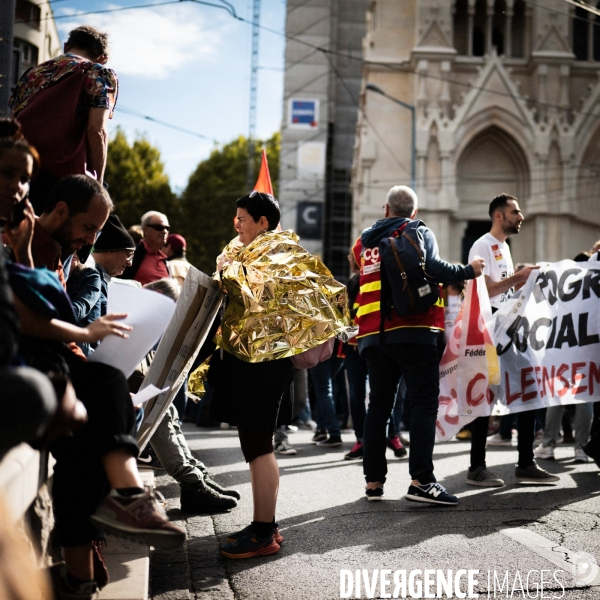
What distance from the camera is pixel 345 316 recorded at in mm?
4742

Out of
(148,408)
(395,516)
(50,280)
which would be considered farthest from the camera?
(395,516)

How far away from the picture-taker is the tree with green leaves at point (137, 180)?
50906 mm

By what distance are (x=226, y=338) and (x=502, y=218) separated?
3.39m

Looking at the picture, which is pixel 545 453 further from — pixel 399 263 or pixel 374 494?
pixel 399 263

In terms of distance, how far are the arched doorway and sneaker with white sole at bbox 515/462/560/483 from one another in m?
28.1

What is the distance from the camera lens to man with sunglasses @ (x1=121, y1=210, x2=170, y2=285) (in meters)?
8.41

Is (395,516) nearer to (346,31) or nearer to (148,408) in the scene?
(148,408)

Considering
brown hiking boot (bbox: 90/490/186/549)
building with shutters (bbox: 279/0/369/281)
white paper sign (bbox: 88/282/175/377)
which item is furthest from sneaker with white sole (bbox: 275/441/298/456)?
building with shutters (bbox: 279/0/369/281)

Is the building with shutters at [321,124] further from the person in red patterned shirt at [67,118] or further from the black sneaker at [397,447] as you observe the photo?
the person in red patterned shirt at [67,118]

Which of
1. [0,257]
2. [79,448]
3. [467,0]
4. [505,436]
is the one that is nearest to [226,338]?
[79,448]

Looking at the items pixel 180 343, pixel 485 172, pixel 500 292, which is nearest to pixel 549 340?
pixel 500 292

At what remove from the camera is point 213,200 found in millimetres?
53844

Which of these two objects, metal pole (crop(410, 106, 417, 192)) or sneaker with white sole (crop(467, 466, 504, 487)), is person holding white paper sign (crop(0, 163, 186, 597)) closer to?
sneaker with white sole (crop(467, 466, 504, 487))

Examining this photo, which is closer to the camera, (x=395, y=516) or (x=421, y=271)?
(x=395, y=516)
